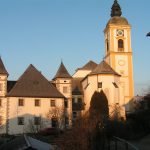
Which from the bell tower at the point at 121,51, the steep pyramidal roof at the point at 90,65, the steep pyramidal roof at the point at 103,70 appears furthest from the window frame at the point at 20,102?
the steep pyramidal roof at the point at 90,65

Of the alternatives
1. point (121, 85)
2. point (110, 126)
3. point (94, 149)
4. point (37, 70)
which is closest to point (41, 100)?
point (37, 70)

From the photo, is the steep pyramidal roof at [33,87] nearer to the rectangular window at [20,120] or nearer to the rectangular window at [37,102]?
the rectangular window at [37,102]

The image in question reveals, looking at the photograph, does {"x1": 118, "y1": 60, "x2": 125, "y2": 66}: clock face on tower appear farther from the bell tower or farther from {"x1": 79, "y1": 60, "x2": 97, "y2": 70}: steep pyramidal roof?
{"x1": 79, "y1": 60, "x2": 97, "y2": 70}: steep pyramidal roof

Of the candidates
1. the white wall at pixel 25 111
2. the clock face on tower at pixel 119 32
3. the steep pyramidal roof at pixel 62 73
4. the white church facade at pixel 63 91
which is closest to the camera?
the white wall at pixel 25 111

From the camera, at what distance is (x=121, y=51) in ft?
260

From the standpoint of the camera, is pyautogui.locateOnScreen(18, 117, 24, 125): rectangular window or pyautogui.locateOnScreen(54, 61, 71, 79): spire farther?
pyautogui.locateOnScreen(54, 61, 71, 79): spire

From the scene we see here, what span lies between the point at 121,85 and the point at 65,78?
13360mm

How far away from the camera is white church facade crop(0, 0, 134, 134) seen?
61438mm

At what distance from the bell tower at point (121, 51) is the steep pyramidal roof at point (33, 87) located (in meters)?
16.4

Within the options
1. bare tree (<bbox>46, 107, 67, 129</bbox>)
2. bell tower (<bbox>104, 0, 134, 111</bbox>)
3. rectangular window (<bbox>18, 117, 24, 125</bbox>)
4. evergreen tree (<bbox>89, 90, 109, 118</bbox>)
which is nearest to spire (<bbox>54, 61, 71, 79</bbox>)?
evergreen tree (<bbox>89, 90, 109, 118</bbox>)

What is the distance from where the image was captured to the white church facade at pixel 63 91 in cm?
6144

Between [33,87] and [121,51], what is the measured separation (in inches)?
925

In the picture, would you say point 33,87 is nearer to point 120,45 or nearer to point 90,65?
point 120,45

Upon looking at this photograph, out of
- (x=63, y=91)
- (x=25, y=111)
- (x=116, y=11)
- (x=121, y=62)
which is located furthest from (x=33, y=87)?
(x=116, y=11)
